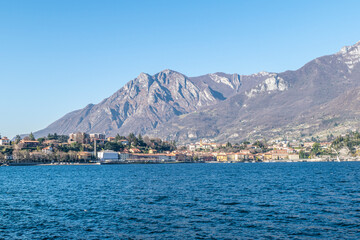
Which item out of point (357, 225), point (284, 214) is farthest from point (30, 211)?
point (357, 225)

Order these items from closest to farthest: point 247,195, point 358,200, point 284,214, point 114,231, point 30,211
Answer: point 114,231
point 284,214
point 30,211
point 358,200
point 247,195

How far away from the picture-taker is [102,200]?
6544 centimetres

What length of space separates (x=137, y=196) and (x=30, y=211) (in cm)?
1997

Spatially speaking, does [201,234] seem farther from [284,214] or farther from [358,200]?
[358,200]

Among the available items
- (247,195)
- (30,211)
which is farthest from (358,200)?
(30,211)

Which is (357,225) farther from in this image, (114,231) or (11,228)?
(11,228)

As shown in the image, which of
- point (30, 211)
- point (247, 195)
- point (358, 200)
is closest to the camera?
point (30, 211)

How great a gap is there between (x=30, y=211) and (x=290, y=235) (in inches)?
1329

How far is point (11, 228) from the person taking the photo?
43469mm

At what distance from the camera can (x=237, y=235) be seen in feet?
130

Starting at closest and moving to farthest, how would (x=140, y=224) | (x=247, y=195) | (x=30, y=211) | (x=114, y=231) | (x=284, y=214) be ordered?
1. (x=114, y=231)
2. (x=140, y=224)
3. (x=284, y=214)
4. (x=30, y=211)
5. (x=247, y=195)

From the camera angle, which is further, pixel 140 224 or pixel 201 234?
pixel 140 224

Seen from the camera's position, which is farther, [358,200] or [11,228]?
[358,200]

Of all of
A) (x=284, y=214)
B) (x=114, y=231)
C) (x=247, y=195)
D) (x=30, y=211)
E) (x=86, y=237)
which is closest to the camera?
(x=86, y=237)
